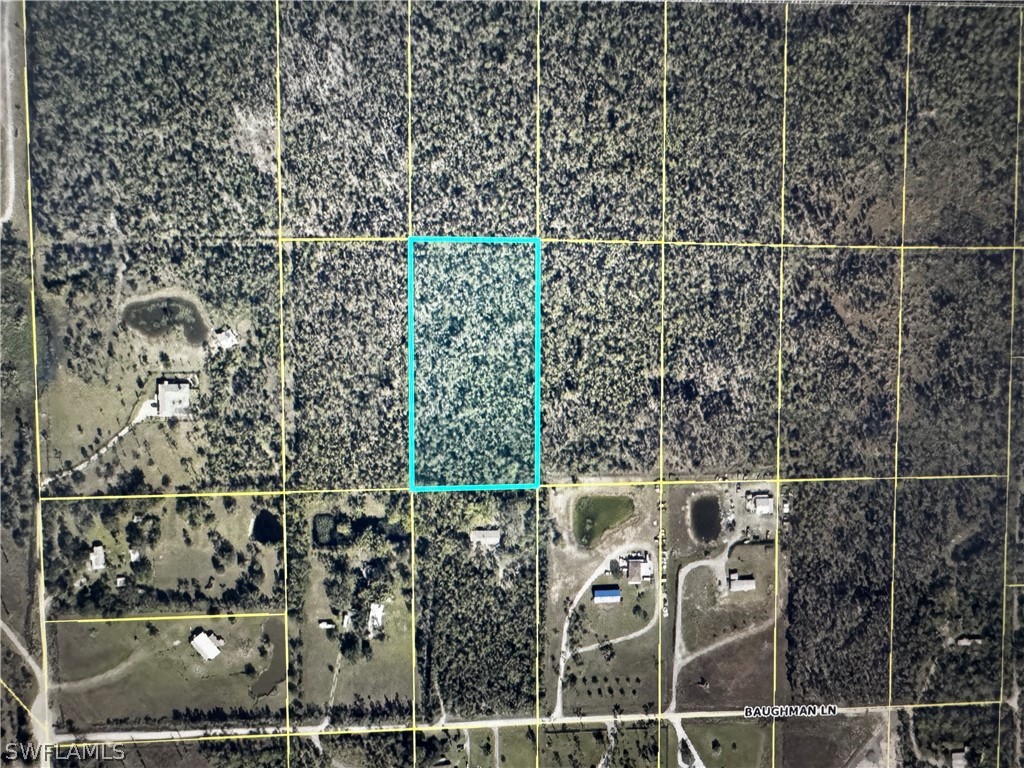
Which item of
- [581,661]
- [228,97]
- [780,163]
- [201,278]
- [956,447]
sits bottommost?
[581,661]

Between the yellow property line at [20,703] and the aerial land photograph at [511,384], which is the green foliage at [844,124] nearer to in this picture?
the aerial land photograph at [511,384]

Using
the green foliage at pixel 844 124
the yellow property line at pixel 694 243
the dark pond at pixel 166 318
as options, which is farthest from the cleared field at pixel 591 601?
the dark pond at pixel 166 318

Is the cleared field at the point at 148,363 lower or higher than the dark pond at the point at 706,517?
higher

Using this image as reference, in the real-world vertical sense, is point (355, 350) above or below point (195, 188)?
below

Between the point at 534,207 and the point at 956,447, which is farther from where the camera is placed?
the point at 956,447

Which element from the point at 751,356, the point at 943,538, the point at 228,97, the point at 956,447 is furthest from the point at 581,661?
the point at 228,97

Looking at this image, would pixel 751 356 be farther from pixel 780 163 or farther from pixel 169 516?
pixel 169 516

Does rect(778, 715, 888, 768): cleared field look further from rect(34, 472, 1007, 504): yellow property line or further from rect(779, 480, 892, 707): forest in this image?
rect(34, 472, 1007, 504): yellow property line
